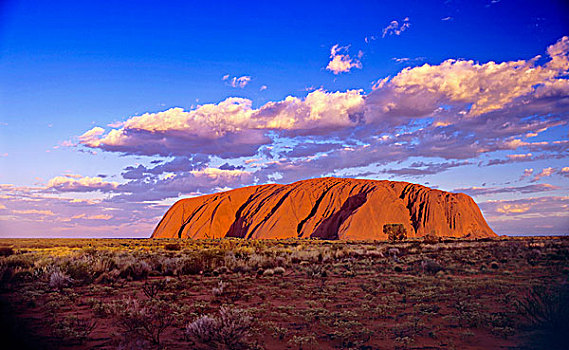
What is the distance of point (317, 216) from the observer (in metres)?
81.9

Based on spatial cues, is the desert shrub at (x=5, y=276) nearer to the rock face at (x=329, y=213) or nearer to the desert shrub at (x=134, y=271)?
the desert shrub at (x=134, y=271)

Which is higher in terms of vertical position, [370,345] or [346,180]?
[346,180]

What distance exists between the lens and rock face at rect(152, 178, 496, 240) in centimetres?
7650

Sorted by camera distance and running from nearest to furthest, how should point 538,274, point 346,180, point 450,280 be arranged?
point 450,280 → point 538,274 → point 346,180

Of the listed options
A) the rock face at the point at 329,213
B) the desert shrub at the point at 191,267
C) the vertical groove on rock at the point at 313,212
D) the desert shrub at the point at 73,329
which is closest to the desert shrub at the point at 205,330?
the desert shrub at the point at 73,329

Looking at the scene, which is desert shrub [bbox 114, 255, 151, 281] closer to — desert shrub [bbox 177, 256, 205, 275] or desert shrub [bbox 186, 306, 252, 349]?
desert shrub [bbox 177, 256, 205, 275]

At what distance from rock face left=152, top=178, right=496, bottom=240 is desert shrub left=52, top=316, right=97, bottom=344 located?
64.6m

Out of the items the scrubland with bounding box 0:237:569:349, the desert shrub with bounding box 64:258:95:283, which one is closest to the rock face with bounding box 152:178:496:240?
the scrubland with bounding box 0:237:569:349

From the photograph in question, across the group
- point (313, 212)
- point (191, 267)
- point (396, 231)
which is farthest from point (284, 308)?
point (313, 212)

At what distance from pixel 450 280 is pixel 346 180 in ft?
266

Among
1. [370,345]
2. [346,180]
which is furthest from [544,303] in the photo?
[346,180]

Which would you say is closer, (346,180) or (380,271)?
(380,271)

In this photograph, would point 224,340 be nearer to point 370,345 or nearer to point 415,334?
point 370,345

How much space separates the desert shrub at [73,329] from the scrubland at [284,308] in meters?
0.02
